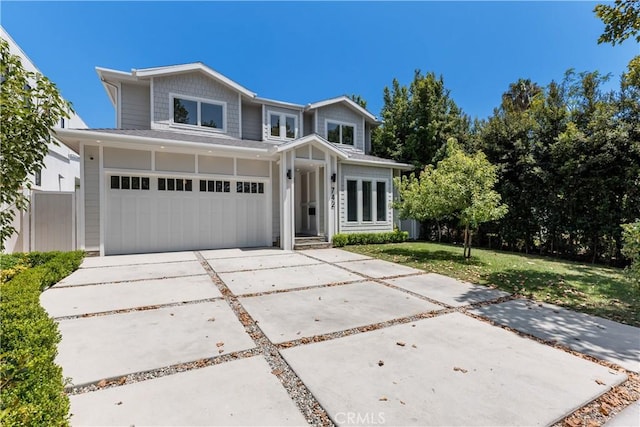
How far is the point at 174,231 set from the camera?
387 inches

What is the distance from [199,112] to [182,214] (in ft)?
14.8

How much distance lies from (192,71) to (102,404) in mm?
12112

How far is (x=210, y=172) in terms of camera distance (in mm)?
10125

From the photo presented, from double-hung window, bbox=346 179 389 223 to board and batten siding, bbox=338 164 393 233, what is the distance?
0.11 meters

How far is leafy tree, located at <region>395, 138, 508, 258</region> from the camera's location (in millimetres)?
7750

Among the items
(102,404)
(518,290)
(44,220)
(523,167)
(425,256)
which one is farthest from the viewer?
(523,167)

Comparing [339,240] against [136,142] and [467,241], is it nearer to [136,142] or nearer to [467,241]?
[467,241]

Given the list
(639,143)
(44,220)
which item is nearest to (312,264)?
(44,220)

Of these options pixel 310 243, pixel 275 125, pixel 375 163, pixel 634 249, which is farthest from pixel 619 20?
pixel 275 125

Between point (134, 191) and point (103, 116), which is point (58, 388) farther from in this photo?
point (103, 116)

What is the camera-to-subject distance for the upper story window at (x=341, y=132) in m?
14.4

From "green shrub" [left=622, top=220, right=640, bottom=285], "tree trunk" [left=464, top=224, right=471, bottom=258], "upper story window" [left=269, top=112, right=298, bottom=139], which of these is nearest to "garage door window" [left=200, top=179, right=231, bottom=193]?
"upper story window" [left=269, top=112, right=298, bottom=139]

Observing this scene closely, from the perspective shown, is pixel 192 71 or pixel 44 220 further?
pixel 192 71

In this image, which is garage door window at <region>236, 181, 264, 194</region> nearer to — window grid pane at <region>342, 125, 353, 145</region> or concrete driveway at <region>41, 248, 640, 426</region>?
window grid pane at <region>342, 125, 353, 145</region>
